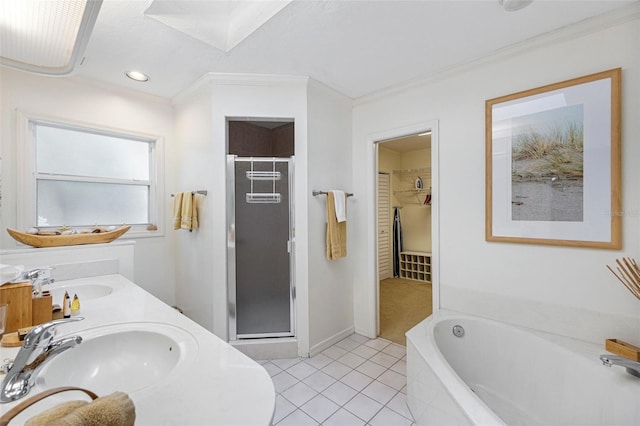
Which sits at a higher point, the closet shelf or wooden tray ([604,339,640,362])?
the closet shelf

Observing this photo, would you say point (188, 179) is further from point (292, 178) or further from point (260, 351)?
point (260, 351)

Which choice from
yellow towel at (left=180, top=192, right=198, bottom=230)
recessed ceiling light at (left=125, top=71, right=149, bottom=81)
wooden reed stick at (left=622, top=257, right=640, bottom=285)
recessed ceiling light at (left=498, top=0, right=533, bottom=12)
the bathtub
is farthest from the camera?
yellow towel at (left=180, top=192, right=198, bottom=230)

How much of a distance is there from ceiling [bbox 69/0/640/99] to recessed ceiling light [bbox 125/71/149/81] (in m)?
0.06

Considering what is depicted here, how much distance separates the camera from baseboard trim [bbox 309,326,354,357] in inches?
95.2

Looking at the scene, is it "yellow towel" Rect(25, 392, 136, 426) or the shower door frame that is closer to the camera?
"yellow towel" Rect(25, 392, 136, 426)

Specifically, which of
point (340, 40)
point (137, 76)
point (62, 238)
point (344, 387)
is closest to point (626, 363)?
point (344, 387)

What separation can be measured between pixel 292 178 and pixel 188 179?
3.44 feet

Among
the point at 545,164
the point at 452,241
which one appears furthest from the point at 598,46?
the point at 452,241

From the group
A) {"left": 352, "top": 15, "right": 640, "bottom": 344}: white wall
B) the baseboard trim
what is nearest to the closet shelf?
{"left": 352, "top": 15, "right": 640, "bottom": 344}: white wall

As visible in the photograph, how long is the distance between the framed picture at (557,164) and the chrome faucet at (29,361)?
2.41 metres

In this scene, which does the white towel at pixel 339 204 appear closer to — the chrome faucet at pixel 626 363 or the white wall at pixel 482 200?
the white wall at pixel 482 200

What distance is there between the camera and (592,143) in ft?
5.41

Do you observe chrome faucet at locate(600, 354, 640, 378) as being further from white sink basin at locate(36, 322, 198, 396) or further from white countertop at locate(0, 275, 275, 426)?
white sink basin at locate(36, 322, 198, 396)

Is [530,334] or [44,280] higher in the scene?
[44,280]
